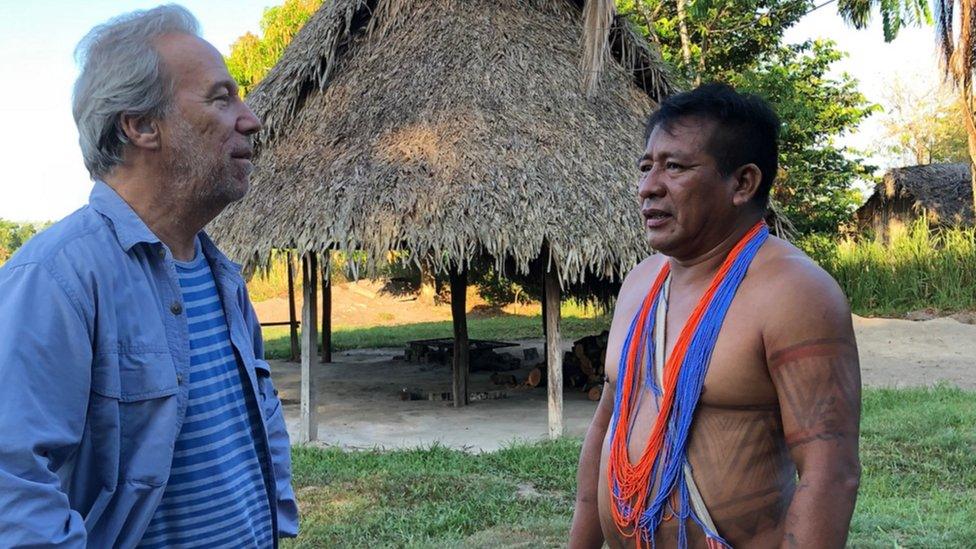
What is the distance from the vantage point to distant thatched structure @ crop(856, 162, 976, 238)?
2136cm

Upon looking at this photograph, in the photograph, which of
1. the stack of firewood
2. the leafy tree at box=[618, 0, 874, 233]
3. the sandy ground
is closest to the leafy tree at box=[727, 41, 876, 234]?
the leafy tree at box=[618, 0, 874, 233]

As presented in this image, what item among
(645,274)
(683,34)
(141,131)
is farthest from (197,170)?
(683,34)

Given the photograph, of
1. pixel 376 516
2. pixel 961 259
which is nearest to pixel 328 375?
pixel 376 516

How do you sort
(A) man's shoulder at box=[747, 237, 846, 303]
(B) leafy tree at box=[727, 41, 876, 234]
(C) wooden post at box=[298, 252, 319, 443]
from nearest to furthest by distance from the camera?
→ (A) man's shoulder at box=[747, 237, 846, 303] → (C) wooden post at box=[298, 252, 319, 443] → (B) leafy tree at box=[727, 41, 876, 234]

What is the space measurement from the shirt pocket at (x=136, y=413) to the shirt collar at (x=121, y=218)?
0.21m

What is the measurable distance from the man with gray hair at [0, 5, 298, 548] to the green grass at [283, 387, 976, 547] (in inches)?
118

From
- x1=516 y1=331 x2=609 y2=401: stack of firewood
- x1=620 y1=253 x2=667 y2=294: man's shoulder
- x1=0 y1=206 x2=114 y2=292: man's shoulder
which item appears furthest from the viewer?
x1=516 y1=331 x2=609 y2=401: stack of firewood

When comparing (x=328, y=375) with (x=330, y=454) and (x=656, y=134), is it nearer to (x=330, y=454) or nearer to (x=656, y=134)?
(x=330, y=454)

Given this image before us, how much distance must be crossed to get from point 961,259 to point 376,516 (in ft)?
51.1

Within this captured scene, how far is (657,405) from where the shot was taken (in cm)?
195

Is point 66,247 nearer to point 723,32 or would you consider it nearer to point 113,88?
point 113,88

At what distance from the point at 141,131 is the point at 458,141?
6307 mm

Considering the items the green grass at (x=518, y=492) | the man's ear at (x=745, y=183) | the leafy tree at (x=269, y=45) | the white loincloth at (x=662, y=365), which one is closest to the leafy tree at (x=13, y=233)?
the leafy tree at (x=269, y=45)

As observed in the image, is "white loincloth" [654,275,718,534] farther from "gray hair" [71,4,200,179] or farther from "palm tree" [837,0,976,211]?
"palm tree" [837,0,976,211]
